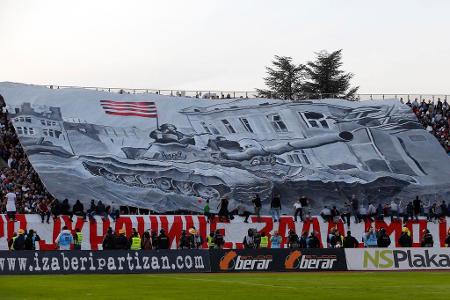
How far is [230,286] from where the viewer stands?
3091 cm

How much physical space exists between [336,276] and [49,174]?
24853 millimetres

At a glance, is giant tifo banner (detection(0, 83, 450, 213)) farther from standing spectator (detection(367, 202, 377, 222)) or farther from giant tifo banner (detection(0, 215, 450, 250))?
giant tifo banner (detection(0, 215, 450, 250))

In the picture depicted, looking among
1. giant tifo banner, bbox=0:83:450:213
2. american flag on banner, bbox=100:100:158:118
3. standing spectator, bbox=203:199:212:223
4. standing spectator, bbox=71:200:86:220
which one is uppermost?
american flag on banner, bbox=100:100:158:118

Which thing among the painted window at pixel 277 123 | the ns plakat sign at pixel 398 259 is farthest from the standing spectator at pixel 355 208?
the ns plakat sign at pixel 398 259

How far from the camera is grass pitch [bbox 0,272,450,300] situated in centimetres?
2675

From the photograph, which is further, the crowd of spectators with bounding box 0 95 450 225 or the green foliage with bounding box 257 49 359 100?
the green foliage with bounding box 257 49 359 100

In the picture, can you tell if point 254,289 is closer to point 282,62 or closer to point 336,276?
point 336,276

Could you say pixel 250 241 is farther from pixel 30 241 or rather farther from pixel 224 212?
pixel 30 241

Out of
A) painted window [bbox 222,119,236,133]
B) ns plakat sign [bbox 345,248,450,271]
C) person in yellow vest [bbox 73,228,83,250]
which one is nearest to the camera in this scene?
ns plakat sign [bbox 345,248,450,271]

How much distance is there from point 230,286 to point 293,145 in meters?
35.7

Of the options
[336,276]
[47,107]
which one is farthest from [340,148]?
[336,276]

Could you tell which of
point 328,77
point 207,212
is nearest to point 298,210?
point 207,212

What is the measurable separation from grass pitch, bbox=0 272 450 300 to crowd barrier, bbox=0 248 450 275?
56.2 inches

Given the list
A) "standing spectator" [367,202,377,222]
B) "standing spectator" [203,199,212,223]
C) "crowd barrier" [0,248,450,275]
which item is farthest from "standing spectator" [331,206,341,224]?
"crowd barrier" [0,248,450,275]
